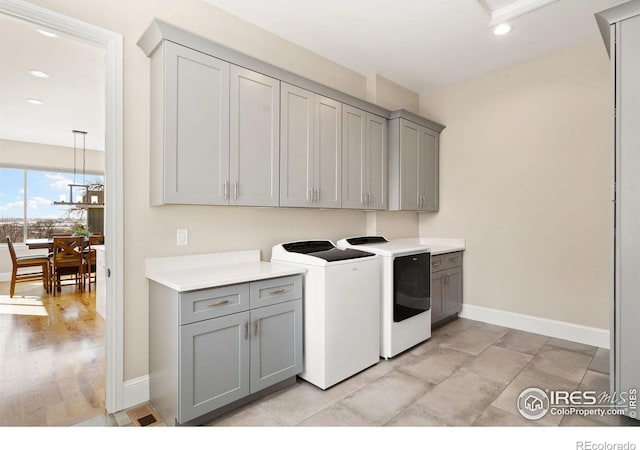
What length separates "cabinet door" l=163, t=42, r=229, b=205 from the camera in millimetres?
2074

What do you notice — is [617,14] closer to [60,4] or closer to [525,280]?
[525,280]

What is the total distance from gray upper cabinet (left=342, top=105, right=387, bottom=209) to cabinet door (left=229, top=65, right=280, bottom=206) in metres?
0.82

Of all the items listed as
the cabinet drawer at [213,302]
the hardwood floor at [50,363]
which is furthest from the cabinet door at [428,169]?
the hardwood floor at [50,363]

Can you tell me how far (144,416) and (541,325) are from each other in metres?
3.67

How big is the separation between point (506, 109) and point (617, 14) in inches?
72.3

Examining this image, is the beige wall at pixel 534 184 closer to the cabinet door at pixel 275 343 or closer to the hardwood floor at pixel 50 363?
the cabinet door at pixel 275 343

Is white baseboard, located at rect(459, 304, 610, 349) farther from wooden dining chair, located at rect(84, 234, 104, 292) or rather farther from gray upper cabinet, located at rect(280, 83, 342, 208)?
wooden dining chair, located at rect(84, 234, 104, 292)

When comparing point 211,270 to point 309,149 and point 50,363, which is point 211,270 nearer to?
point 309,149

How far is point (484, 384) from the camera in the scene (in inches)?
97.0

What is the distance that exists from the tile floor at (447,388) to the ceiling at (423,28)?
2863mm

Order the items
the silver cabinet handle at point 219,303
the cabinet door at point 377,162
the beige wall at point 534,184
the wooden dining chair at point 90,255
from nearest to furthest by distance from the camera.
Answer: the silver cabinet handle at point 219,303
the beige wall at point 534,184
the cabinet door at point 377,162
the wooden dining chair at point 90,255

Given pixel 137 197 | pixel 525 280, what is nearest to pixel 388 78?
pixel 525 280

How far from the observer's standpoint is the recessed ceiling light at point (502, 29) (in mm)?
2950

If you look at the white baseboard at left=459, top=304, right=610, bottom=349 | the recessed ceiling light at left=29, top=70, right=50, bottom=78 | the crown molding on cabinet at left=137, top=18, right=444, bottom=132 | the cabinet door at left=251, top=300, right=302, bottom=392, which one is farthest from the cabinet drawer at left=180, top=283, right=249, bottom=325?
the recessed ceiling light at left=29, top=70, right=50, bottom=78
